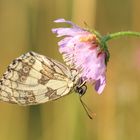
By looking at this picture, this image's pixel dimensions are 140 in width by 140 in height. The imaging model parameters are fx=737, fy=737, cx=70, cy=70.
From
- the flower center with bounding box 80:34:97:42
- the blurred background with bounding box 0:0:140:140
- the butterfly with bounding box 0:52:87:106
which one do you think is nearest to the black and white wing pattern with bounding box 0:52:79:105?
the butterfly with bounding box 0:52:87:106

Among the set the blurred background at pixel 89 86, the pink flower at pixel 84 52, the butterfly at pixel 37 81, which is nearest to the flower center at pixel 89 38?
the pink flower at pixel 84 52

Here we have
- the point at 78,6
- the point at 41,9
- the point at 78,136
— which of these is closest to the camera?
the point at 78,136

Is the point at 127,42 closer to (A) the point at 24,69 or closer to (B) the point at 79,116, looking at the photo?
(B) the point at 79,116

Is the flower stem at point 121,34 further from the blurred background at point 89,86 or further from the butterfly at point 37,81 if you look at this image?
the blurred background at point 89,86

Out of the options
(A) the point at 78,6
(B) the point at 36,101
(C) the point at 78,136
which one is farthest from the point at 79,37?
(A) the point at 78,6

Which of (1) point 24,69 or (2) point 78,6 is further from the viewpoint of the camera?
(2) point 78,6
